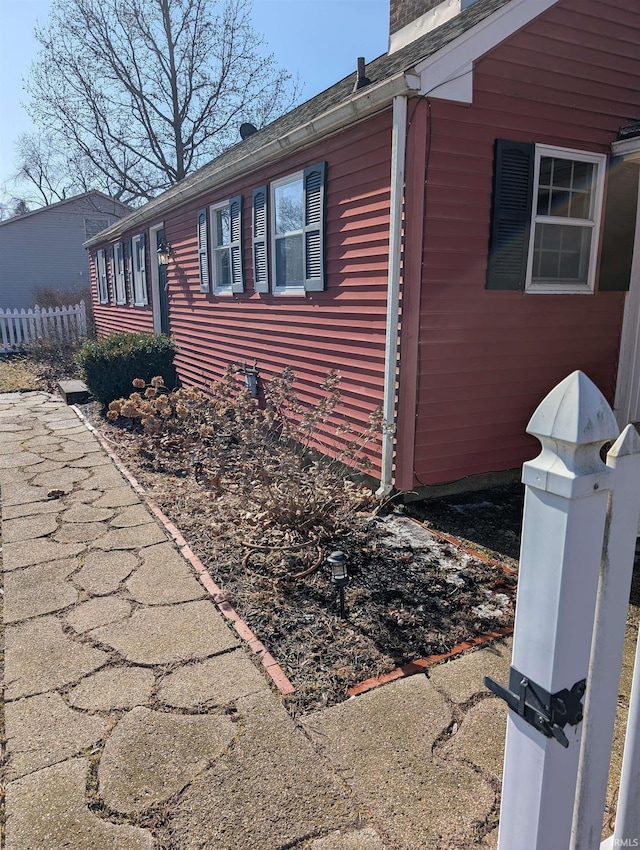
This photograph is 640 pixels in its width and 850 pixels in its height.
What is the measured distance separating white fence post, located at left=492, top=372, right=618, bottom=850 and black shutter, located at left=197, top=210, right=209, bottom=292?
7.87 m

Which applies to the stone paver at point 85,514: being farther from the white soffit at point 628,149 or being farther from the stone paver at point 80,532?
the white soffit at point 628,149

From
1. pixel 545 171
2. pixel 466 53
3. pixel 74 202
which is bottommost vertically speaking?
pixel 545 171

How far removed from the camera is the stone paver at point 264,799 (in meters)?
1.71

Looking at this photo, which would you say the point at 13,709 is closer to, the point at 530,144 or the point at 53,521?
the point at 53,521

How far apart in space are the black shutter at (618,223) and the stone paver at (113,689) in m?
4.86

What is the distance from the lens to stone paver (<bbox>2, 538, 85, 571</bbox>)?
364 centimetres

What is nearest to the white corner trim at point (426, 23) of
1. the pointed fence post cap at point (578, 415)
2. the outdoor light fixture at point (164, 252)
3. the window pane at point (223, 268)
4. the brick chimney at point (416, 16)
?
the brick chimney at point (416, 16)

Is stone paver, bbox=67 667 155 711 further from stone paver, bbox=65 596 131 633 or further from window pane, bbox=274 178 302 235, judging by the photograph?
window pane, bbox=274 178 302 235

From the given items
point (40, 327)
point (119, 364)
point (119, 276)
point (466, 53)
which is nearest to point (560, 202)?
point (466, 53)

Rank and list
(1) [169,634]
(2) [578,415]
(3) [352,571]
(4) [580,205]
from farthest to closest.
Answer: (4) [580,205], (3) [352,571], (1) [169,634], (2) [578,415]

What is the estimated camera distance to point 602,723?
4.03ft

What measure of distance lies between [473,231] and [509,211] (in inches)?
14.3

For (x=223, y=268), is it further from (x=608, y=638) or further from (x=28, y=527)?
(x=608, y=638)

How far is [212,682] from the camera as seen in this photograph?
243cm
